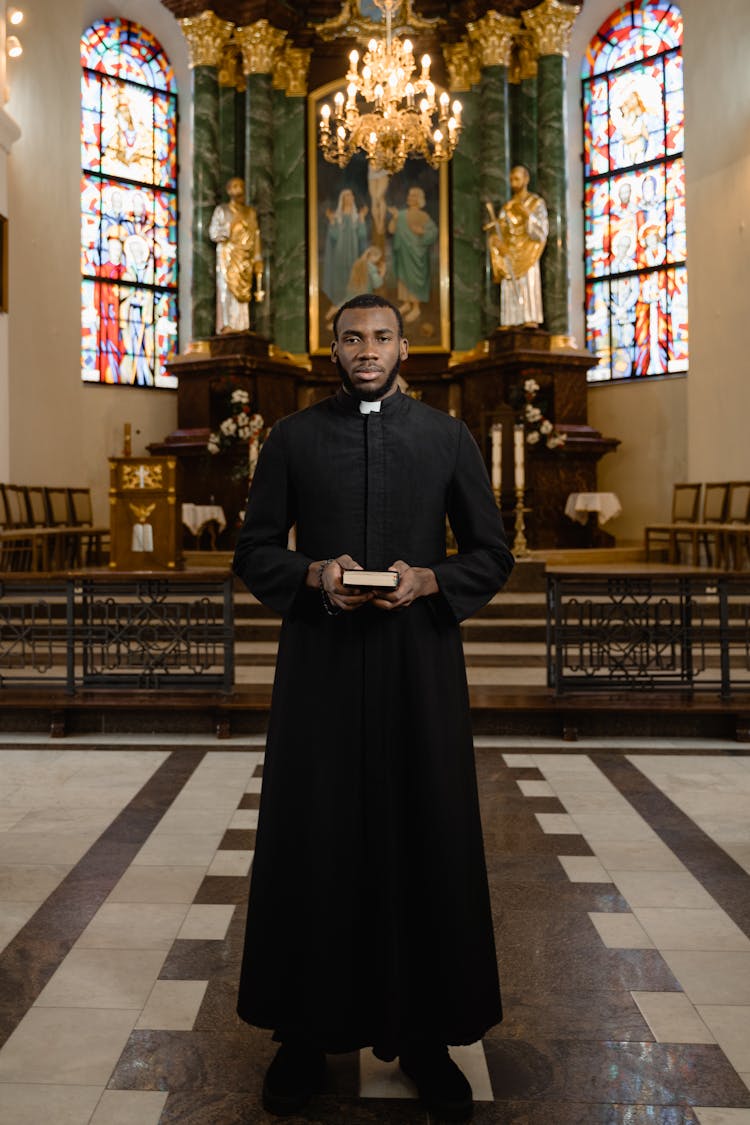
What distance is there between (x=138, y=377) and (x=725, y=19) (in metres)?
9.53

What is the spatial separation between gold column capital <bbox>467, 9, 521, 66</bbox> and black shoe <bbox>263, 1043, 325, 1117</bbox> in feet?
49.2

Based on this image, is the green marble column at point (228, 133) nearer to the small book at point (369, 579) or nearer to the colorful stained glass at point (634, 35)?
the colorful stained glass at point (634, 35)

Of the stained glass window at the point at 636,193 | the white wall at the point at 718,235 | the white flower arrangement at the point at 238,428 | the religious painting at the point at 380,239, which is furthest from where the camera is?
the stained glass window at the point at 636,193

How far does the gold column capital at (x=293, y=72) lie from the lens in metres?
15.7

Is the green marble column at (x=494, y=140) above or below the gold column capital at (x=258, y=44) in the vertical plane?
below

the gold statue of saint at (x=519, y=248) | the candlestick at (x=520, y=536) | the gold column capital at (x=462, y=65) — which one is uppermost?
the gold column capital at (x=462, y=65)

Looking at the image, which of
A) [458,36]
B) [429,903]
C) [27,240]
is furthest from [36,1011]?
[458,36]

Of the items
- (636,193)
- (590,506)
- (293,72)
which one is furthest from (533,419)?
(293,72)

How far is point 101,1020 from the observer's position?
284 centimetres

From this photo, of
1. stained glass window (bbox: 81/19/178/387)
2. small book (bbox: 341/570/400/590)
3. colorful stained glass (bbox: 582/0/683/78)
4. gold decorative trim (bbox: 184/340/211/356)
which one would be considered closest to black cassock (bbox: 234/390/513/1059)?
small book (bbox: 341/570/400/590)

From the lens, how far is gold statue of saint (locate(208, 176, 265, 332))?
1507cm

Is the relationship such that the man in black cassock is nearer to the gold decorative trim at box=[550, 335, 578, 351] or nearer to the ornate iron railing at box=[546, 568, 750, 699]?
the ornate iron railing at box=[546, 568, 750, 699]

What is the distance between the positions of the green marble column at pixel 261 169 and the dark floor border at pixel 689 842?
1103 centimetres

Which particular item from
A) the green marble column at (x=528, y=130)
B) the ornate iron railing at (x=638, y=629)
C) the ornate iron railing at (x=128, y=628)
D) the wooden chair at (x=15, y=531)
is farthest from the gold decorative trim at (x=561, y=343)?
the ornate iron railing at (x=128, y=628)
